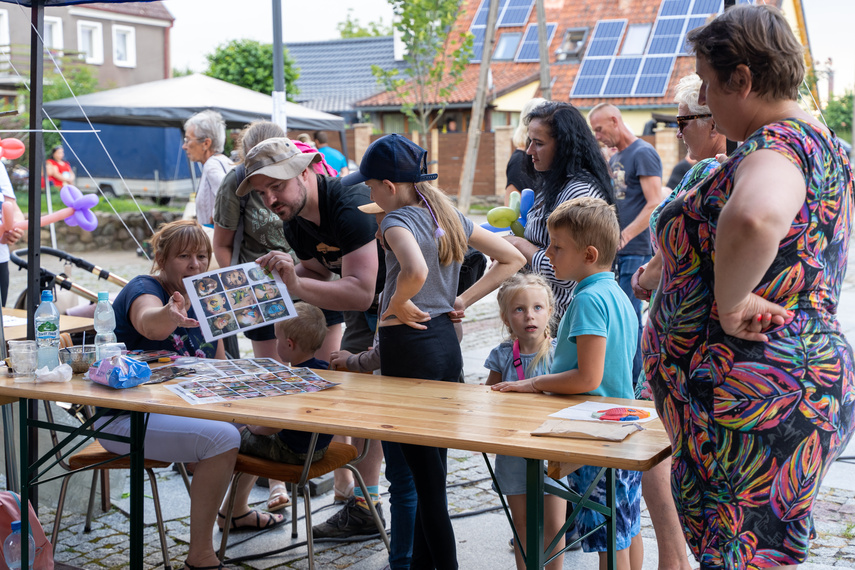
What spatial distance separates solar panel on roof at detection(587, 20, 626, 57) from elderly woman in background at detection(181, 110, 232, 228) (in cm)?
2275

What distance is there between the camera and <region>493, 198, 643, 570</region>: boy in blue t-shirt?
251cm

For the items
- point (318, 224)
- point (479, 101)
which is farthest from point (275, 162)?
point (479, 101)

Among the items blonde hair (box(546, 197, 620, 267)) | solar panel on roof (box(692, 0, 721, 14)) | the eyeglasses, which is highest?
solar panel on roof (box(692, 0, 721, 14))

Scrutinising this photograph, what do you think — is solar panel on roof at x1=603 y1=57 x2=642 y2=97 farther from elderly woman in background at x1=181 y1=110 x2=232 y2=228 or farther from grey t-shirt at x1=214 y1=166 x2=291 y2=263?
grey t-shirt at x1=214 y1=166 x2=291 y2=263

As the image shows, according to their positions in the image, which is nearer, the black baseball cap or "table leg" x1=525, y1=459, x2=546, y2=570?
"table leg" x1=525, y1=459, x2=546, y2=570

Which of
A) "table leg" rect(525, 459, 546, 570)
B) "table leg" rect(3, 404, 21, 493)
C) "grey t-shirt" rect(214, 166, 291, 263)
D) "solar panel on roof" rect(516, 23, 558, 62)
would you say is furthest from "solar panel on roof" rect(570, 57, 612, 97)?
"table leg" rect(525, 459, 546, 570)

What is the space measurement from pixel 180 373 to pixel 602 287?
155 cm

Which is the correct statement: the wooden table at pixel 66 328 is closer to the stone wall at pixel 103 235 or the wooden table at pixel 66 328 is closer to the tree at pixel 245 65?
the stone wall at pixel 103 235

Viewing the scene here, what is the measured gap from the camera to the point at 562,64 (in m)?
28.0

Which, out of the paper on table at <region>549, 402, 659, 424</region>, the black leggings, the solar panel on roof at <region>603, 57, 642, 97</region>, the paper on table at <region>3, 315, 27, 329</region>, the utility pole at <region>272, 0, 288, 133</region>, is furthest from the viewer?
the solar panel on roof at <region>603, 57, 642, 97</region>

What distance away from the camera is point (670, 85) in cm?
2434

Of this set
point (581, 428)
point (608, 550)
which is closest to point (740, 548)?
point (581, 428)

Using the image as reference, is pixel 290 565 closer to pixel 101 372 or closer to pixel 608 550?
pixel 101 372

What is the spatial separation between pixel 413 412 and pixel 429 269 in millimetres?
536
